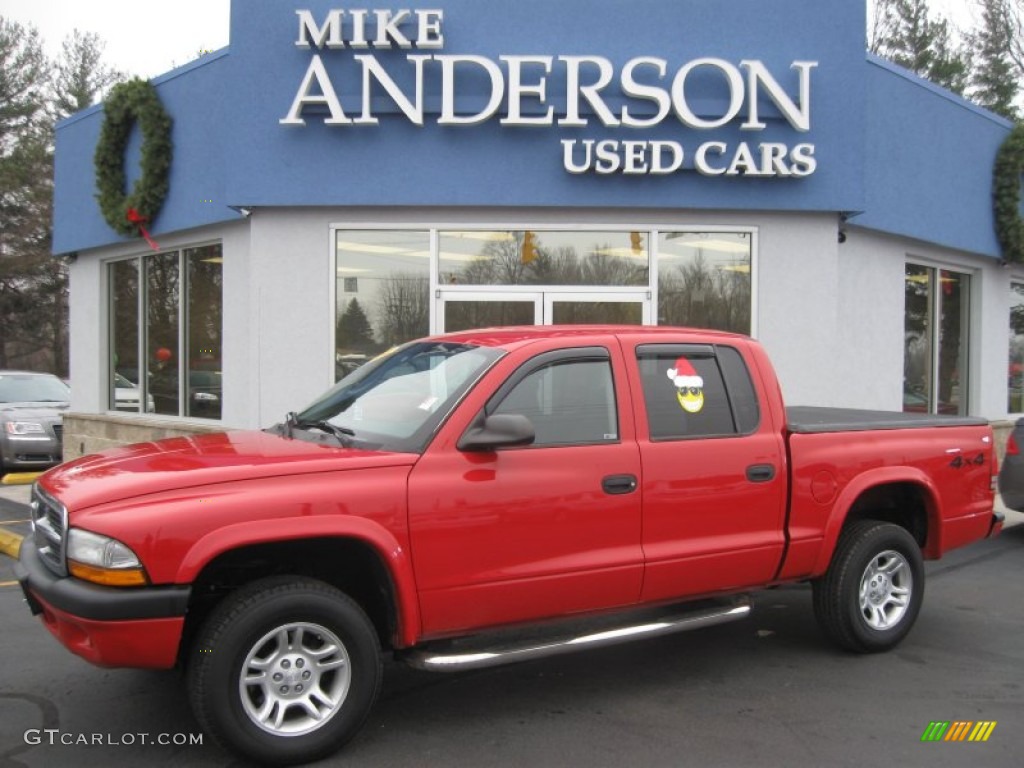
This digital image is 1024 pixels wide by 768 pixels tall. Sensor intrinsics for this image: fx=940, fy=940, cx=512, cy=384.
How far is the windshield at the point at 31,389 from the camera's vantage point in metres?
14.8

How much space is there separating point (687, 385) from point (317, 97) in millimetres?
6051

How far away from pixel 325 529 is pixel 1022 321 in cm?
1452

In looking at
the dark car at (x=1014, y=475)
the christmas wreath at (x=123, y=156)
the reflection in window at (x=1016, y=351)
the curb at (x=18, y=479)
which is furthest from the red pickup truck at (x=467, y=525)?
the reflection in window at (x=1016, y=351)

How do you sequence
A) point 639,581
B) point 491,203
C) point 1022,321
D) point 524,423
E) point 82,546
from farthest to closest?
1. point 1022,321
2. point 491,203
3. point 639,581
4. point 524,423
5. point 82,546

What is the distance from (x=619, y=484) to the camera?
15.1 feet

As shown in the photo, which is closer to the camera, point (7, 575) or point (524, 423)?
point (524, 423)

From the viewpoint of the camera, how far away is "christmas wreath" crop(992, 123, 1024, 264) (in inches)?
513

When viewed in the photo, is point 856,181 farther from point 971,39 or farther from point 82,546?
point 971,39

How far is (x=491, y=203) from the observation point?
32.0 feet

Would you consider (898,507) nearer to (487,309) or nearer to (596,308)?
(596,308)

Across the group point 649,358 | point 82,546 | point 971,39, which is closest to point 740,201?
point 649,358

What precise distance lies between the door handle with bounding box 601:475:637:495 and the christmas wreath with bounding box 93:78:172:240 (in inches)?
340

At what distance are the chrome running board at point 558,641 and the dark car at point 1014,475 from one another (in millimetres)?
4950

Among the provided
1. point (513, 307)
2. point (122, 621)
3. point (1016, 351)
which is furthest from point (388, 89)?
point (1016, 351)
